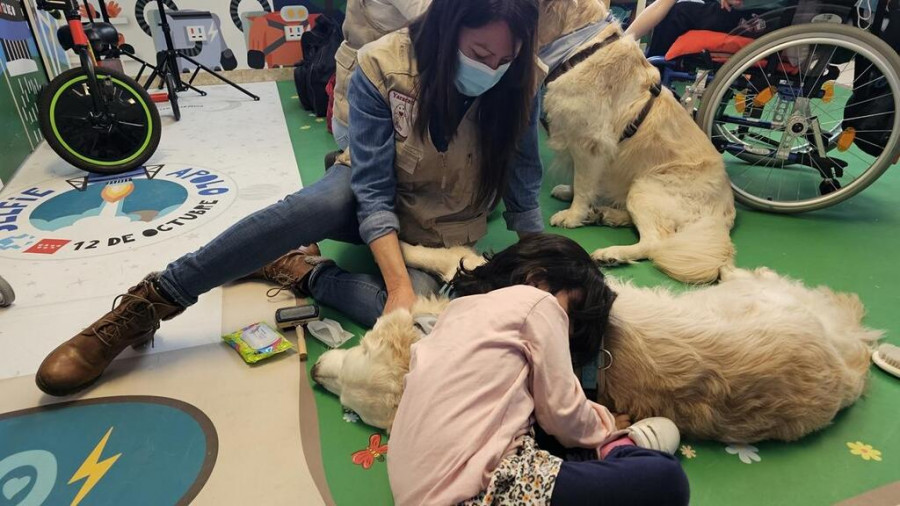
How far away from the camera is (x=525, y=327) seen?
95 centimetres

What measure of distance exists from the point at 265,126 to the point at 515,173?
266cm

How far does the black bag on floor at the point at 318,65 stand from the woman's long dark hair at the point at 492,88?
2606 mm

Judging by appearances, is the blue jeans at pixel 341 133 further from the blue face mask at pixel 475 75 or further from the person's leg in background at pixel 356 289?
the blue face mask at pixel 475 75

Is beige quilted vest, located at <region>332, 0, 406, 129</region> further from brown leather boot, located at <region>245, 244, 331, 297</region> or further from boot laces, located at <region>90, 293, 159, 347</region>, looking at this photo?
boot laces, located at <region>90, 293, 159, 347</region>

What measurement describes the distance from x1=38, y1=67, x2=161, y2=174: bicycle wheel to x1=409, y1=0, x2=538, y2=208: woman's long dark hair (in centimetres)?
218

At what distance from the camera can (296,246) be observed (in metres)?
1.53

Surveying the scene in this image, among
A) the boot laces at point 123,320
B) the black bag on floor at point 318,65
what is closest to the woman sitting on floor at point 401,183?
the boot laces at point 123,320

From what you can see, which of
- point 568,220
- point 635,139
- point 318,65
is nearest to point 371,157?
point 568,220

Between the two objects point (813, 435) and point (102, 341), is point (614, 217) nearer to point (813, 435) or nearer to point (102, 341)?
point (813, 435)

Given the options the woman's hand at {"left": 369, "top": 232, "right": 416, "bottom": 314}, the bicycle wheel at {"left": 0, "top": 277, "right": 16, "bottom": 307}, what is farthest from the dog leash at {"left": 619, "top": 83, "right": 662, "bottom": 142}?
the bicycle wheel at {"left": 0, "top": 277, "right": 16, "bottom": 307}

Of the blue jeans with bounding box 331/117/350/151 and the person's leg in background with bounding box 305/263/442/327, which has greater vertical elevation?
the blue jeans with bounding box 331/117/350/151

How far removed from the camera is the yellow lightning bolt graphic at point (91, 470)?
1123mm

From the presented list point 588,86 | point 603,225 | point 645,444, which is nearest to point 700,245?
point 603,225

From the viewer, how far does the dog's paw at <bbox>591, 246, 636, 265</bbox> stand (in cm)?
209
